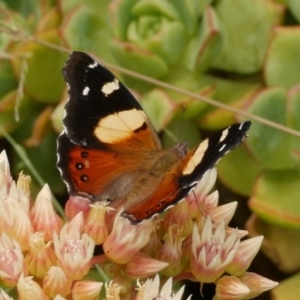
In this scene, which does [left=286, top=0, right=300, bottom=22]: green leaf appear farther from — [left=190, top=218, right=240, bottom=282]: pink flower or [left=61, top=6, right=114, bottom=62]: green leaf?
[left=190, top=218, right=240, bottom=282]: pink flower

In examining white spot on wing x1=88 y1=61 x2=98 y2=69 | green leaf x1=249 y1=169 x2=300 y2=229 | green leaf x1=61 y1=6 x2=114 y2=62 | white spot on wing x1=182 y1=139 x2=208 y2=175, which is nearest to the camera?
white spot on wing x1=182 y1=139 x2=208 y2=175

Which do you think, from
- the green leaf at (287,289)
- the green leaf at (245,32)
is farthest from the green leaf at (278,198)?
the green leaf at (245,32)

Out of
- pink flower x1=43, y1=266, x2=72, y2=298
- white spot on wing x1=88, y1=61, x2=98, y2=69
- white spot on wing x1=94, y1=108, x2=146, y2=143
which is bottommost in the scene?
pink flower x1=43, y1=266, x2=72, y2=298

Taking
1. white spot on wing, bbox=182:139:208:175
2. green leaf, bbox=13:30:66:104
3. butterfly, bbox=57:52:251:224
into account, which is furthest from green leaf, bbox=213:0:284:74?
white spot on wing, bbox=182:139:208:175

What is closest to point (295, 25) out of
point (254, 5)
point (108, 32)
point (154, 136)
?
point (254, 5)

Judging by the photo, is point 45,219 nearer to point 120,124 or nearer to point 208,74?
point 120,124

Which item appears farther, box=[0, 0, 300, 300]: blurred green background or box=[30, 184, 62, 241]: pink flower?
box=[0, 0, 300, 300]: blurred green background

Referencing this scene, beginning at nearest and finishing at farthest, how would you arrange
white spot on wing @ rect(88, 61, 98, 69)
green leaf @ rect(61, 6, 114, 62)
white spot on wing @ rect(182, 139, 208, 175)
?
white spot on wing @ rect(182, 139, 208, 175) → white spot on wing @ rect(88, 61, 98, 69) → green leaf @ rect(61, 6, 114, 62)
